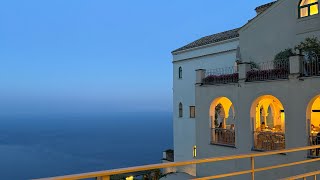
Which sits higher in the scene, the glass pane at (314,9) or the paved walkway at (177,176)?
the glass pane at (314,9)

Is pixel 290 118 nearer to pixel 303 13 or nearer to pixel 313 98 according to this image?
pixel 313 98

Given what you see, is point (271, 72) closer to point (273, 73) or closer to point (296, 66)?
point (273, 73)

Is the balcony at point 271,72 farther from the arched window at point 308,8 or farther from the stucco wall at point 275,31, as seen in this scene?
the arched window at point 308,8

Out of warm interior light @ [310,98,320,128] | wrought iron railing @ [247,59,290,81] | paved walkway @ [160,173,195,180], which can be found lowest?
paved walkway @ [160,173,195,180]

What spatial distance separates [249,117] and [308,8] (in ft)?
19.6

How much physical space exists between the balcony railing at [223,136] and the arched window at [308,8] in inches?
259

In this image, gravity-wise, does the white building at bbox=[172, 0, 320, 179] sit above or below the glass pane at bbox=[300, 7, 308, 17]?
below

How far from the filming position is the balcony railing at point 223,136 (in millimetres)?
16656

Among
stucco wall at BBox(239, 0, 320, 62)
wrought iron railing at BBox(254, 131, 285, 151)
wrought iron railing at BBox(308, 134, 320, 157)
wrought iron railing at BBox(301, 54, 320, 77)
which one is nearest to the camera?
wrought iron railing at BBox(308, 134, 320, 157)

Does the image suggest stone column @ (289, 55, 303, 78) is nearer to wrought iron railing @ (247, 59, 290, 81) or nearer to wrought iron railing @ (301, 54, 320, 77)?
wrought iron railing @ (301, 54, 320, 77)

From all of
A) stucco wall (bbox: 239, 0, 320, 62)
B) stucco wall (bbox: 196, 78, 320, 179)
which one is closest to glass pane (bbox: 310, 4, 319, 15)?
stucco wall (bbox: 239, 0, 320, 62)

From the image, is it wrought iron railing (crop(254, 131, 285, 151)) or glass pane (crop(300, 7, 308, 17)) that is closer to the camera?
wrought iron railing (crop(254, 131, 285, 151))

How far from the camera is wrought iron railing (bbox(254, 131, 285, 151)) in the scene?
47.8ft

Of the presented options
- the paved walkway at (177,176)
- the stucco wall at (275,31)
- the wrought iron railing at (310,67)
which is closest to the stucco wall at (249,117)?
the wrought iron railing at (310,67)
